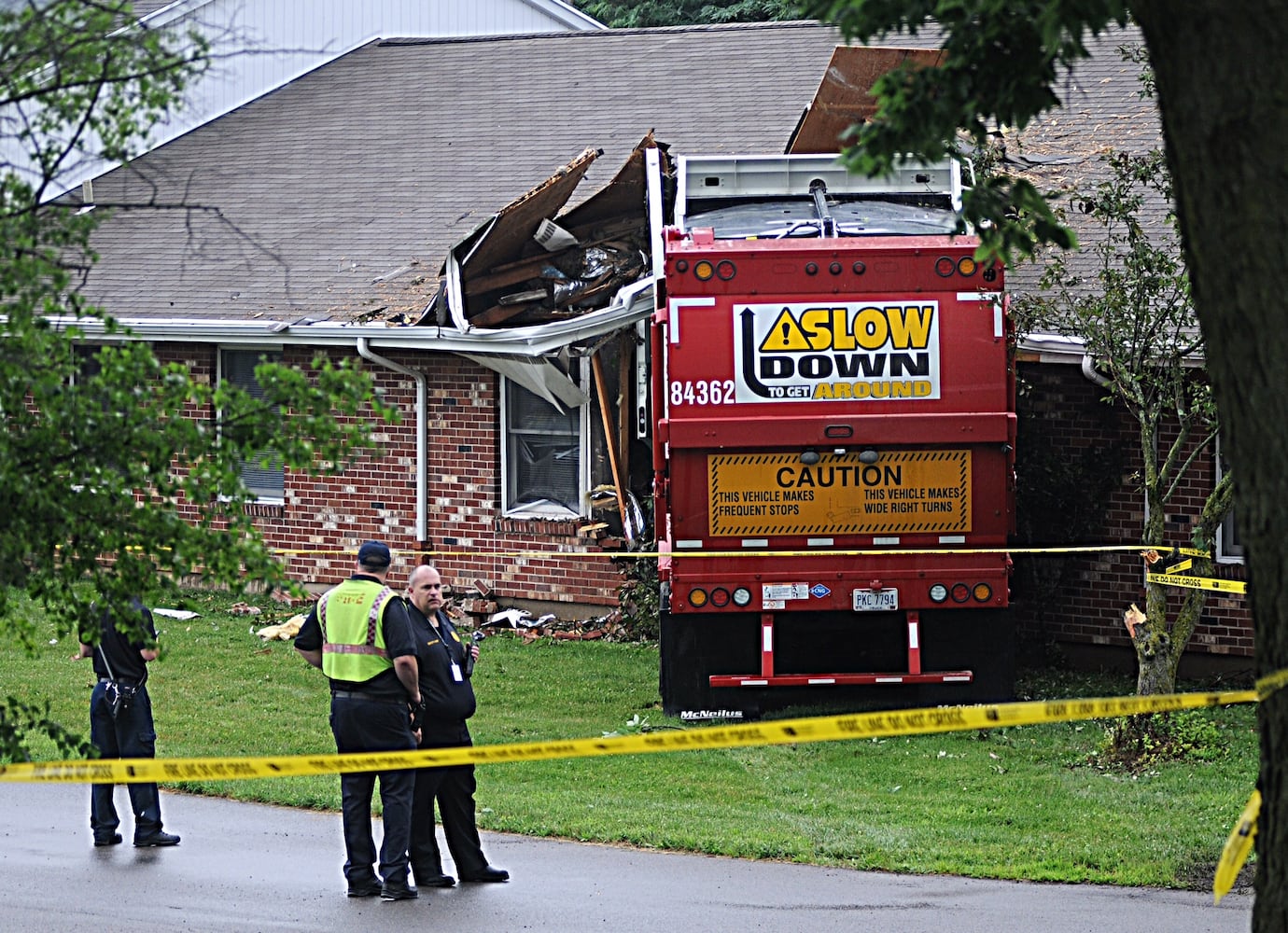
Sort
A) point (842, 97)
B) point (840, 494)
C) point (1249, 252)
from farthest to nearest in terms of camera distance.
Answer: point (842, 97) < point (840, 494) < point (1249, 252)

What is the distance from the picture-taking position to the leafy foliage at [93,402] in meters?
4.58

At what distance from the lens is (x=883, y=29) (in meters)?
4.49

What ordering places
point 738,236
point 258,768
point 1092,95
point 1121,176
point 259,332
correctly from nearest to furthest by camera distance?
point 258,768 < point 1121,176 < point 738,236 < point 259,332 < point 1092,95

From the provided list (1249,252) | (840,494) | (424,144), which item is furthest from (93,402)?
(424,144)

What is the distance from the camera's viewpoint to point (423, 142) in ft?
66.5

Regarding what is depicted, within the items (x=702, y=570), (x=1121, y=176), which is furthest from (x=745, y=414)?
(x=1121, y=176)

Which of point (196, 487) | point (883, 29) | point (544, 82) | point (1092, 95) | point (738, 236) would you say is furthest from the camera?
point (544, 82)

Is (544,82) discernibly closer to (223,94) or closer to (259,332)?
A: (223,94)

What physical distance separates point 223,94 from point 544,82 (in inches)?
172

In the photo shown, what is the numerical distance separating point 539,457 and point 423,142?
5749 mm

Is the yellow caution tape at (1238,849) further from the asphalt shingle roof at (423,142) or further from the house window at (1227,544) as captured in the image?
the asphalt shingle roof at (423,142)

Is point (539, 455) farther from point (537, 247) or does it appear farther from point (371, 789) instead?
point (371, 789)

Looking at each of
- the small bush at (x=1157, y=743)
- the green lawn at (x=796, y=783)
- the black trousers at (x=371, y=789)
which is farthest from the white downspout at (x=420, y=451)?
the black trousers at (x=371, y=789)

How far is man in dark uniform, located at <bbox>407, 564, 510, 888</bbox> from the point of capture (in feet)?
26.6
